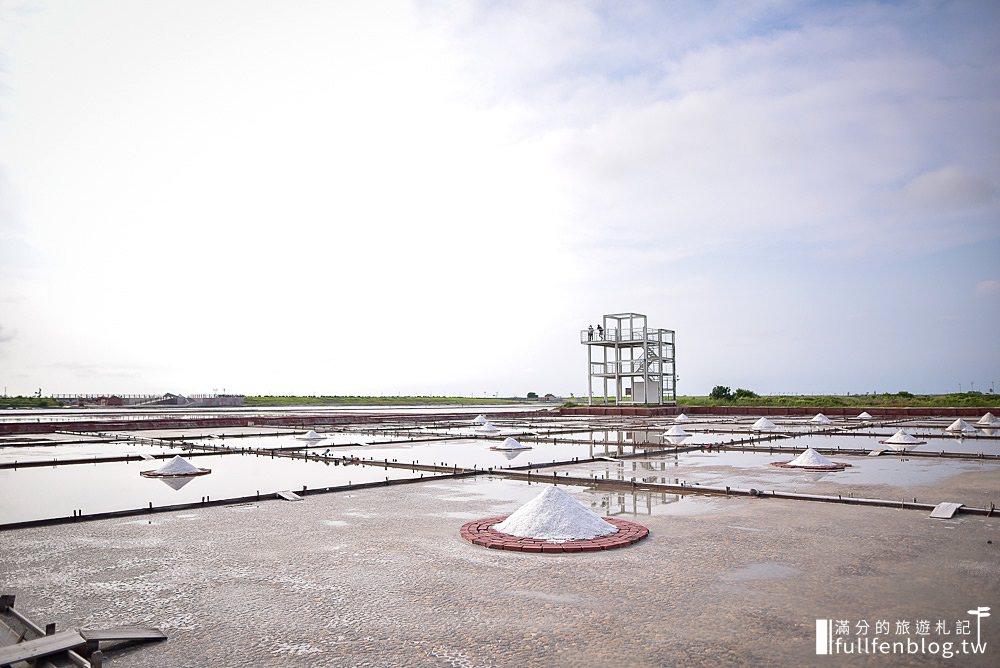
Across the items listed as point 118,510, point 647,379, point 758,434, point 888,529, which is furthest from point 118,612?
point 647,379

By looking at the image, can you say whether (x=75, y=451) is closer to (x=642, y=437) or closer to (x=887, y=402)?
(x=642, y=437)

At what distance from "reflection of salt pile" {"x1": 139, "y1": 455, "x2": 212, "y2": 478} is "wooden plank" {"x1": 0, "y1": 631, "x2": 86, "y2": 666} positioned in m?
11.8

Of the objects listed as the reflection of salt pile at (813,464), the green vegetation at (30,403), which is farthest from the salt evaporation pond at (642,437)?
the green vegetation at (30,403)

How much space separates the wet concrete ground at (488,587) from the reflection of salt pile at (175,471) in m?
6.28

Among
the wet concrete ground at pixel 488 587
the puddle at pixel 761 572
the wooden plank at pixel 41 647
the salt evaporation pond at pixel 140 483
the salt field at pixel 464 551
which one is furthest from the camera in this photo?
the salt evaporation pond at pixel 140 483

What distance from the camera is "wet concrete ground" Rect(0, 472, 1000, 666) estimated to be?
509cm

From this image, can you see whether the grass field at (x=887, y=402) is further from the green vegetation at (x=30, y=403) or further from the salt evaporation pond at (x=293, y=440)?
the green vegetation at (x=30, y=403)

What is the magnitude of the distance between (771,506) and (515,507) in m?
4.18

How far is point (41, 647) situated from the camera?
4926 mm

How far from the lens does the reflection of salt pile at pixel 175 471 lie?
16047 mm

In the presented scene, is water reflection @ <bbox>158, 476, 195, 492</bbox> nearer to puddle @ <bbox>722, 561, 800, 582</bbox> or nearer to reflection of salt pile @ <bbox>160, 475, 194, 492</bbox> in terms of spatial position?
reflection of salt pile @ <bbox>160, 475, 194, 492</bbox>

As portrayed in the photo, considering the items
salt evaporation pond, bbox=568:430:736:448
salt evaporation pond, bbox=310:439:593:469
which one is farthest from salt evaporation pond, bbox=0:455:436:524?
salt evaporation pond, bbox=568:430:736:448

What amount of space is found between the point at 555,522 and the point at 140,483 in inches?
415

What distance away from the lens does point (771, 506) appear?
11070 millimetres
